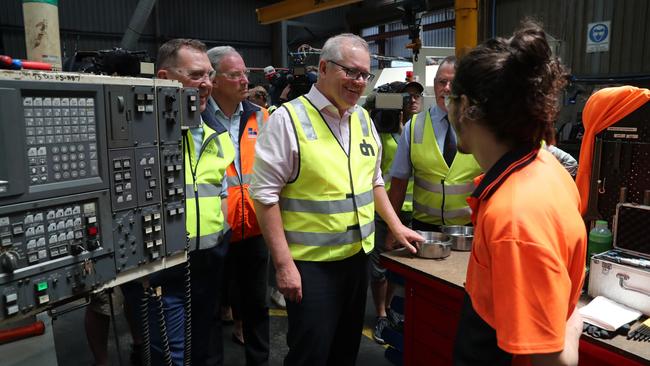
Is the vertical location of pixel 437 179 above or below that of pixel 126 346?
above

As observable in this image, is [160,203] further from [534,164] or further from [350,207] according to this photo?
[534,164]

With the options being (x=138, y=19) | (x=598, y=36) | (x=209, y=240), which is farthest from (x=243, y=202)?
(x=138, y=19)

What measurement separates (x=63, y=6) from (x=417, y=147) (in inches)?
330

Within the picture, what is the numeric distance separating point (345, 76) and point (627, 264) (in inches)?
40.6

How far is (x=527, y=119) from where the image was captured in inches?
34.1

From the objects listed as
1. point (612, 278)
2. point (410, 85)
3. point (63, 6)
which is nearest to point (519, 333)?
point (612, 278)

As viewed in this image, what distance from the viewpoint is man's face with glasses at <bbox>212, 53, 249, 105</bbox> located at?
2123mm

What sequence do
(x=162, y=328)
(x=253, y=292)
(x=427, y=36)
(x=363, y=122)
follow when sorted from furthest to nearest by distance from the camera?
(x=427, y=36)
(x=253, y=292)
(x=363, y=122)
(x=162, y=328)

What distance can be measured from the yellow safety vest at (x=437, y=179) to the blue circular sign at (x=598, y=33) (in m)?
4.08

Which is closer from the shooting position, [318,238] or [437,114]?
[318,238]

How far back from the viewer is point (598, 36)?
513 centimetres

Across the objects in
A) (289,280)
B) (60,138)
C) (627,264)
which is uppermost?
(60,138)

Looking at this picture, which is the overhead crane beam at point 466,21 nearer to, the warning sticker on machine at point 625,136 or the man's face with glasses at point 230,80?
the man's face with glasses at point 230,80

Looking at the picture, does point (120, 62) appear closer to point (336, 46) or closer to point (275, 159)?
point (275, 159)
